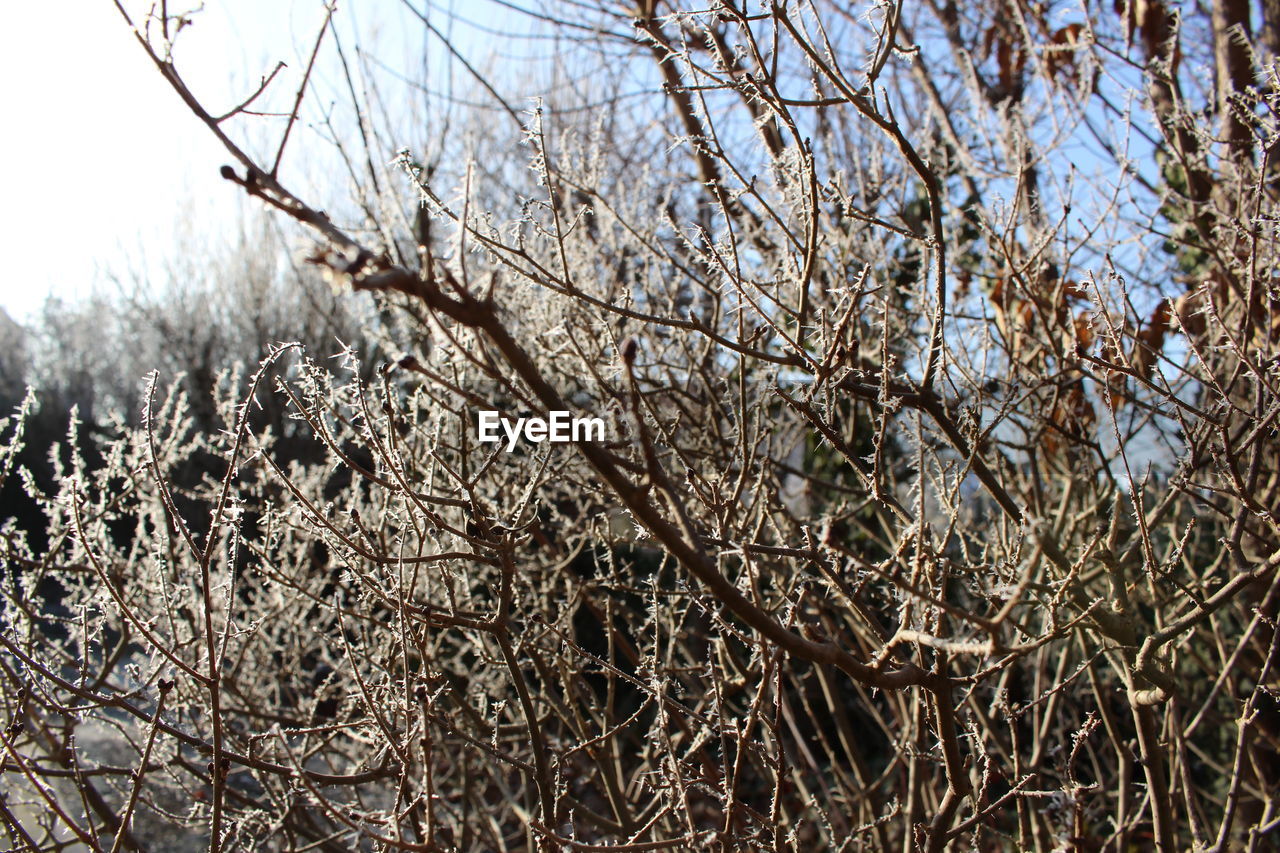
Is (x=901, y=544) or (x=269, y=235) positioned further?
(x=269, y=235)

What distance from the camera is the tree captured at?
1.29 metres

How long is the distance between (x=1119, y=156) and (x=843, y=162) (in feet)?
7.05

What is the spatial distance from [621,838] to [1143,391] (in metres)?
2.54

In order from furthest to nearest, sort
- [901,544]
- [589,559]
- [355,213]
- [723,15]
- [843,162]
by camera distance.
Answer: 1. [355,213]
2. [589,559]
3. [843,162]
4. [723,15]
5. [901,544]

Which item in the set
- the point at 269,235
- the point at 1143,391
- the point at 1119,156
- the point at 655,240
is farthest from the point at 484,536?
the point at 269,235

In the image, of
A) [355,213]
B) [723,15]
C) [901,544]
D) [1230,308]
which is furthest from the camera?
[355,213]

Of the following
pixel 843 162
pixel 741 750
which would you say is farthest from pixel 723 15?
pixel 843 162

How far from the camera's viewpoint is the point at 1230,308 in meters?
2.72

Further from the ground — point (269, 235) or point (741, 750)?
point (269, 235)

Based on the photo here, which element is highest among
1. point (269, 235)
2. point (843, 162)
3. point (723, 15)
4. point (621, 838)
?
point (269, 235)

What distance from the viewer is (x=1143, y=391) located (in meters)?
3.38

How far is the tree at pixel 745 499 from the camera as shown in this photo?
4.24 ft

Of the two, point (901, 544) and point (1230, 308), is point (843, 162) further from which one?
point (901, 544)

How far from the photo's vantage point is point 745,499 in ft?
10.1
